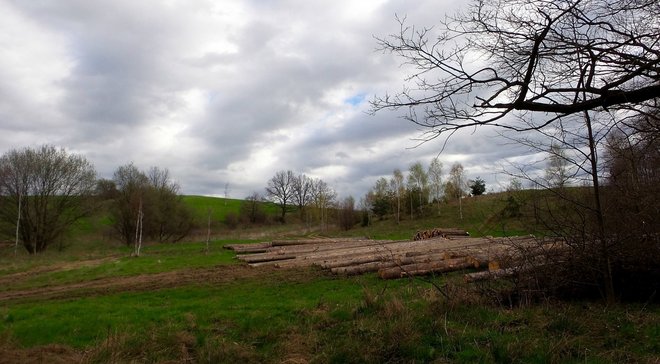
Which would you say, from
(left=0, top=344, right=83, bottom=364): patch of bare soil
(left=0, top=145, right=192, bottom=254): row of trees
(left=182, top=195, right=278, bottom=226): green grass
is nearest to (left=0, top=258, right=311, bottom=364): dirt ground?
(left=0, top=344, right=83, bottom=364): patch of bare soil

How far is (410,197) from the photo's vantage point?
172 feet

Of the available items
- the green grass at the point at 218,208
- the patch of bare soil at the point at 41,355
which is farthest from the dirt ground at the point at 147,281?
the green grass at the point at 218,208

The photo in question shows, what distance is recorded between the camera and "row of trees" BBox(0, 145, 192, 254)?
36.4 meters

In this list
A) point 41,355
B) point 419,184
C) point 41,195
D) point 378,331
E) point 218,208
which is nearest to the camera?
point 378,331

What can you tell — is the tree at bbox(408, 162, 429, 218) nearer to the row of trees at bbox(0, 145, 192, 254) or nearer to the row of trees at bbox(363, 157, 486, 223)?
the row of trees at bbox(363, 157, 486, 223)

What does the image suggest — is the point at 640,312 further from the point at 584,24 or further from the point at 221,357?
the point at 221,357

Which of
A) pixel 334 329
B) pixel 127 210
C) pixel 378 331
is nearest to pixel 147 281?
pixel 334 329

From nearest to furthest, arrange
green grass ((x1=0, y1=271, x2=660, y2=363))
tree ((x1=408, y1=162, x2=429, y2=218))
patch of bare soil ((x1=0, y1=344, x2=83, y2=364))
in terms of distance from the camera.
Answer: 1. green grass ((x1=0, y1=271, x2=660, y2=363))
2. patch of bare soil ((x1=0, y1=344, x2=83, y2=364))
3. tree ((x1=408, y1=162, x2=429, y2=218))

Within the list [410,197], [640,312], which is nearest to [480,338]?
[640,312]

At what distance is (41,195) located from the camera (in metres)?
37.1

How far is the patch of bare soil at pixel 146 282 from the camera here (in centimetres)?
1452

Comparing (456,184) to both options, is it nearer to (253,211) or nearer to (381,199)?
(381,199)

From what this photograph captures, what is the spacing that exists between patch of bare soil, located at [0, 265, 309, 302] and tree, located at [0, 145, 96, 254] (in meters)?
24.8

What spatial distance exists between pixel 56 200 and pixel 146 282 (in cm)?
2802
